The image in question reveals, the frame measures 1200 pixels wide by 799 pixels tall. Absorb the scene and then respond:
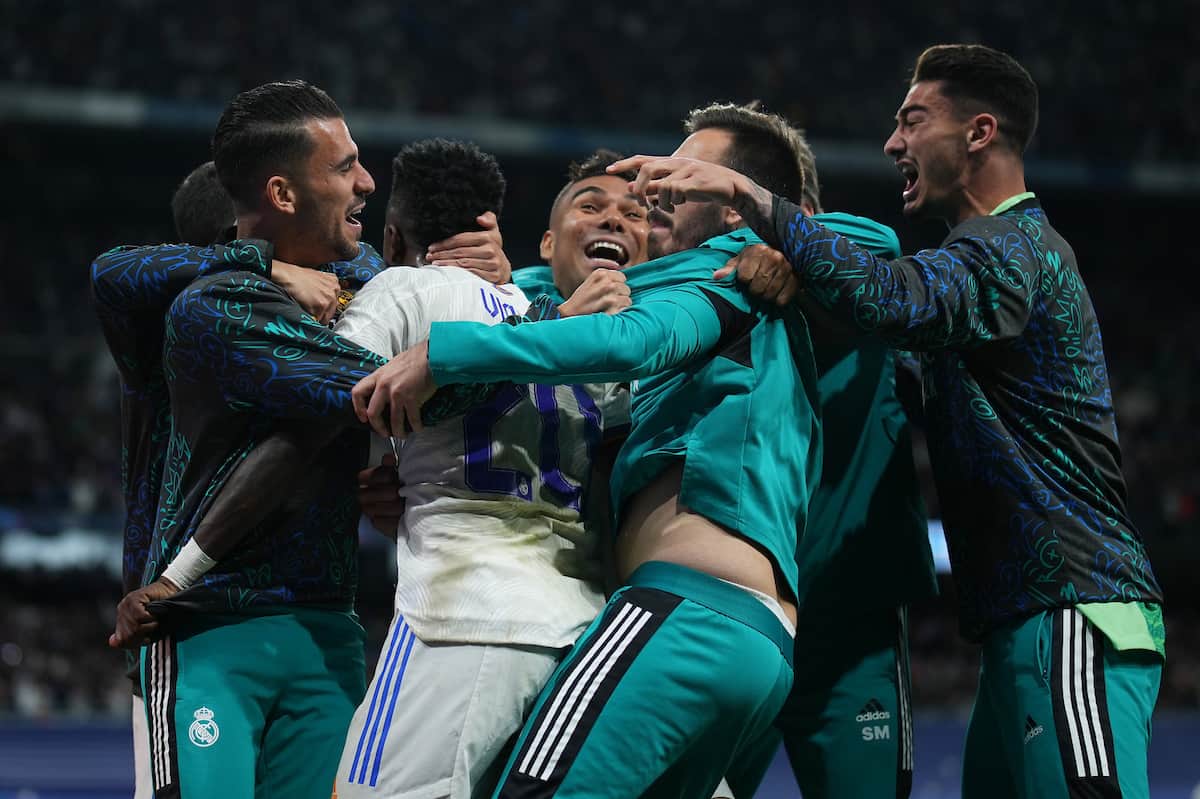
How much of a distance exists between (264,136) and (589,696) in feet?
5.93

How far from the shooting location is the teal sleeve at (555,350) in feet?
9.64

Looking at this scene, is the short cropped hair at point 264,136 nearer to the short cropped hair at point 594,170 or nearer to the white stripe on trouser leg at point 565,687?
the short cropped hair at point 594,170

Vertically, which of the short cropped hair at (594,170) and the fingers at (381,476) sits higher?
the short cropped hair at (594,170)

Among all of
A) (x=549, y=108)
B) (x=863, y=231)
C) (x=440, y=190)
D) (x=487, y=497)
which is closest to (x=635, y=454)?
(x=487, y=497)

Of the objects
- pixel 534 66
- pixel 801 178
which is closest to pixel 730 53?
pixel 534 66

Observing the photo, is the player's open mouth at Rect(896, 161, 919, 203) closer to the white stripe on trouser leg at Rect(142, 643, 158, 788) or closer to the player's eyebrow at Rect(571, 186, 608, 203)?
the player's eyebrow at Rect(571, 186, 608, 203)

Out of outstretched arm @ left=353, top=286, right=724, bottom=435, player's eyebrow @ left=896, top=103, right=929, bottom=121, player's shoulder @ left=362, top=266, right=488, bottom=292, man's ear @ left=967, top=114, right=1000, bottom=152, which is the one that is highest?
player's eyebrow @ left=896, top=103, right=929, bottom=121

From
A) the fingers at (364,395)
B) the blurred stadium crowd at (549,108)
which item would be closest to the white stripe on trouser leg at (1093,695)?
the fingers at (364,395)

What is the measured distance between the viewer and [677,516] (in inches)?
123

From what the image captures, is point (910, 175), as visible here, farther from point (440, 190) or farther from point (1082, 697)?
point (1082, 697)

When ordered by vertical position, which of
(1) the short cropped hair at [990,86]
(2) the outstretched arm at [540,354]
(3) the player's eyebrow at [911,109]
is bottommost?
(2) the outstretched arm at [540,354]

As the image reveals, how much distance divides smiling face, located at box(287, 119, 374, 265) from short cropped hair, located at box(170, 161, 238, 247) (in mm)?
853

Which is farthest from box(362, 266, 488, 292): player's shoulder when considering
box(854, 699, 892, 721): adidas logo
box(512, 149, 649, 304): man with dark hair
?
box(854, 699, 892, 721): adidas logo

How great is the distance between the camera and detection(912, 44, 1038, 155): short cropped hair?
3.99 m
